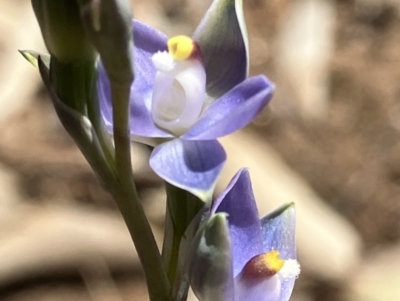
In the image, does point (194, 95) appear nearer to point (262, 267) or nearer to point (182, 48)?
point (182, 48)

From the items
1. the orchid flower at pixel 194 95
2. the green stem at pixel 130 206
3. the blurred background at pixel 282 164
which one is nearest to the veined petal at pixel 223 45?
the orchid flower at pixel 194 95

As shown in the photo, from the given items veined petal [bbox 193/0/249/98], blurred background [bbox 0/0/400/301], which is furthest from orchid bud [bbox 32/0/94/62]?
blurred background [bbox 0/0/400/301]

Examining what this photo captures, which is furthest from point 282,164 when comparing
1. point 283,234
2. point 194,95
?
point 194,95

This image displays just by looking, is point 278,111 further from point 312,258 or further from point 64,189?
point 64,189

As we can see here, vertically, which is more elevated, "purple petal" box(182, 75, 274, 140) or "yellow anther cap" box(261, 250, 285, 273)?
"purple petal" box(182, 75, 274, 140)

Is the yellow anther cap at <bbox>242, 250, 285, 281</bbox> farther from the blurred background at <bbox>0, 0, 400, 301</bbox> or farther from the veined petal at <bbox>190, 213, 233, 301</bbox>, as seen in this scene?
the blurred background at <bbox>0, 0, 400, 301</bbox>
